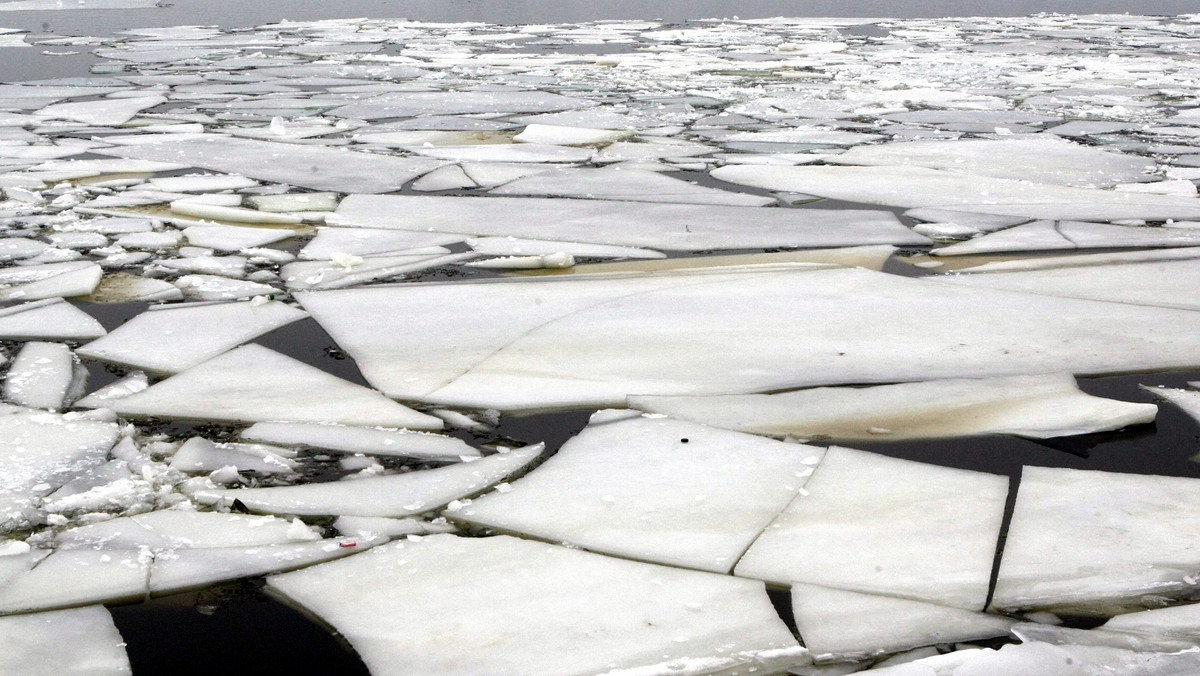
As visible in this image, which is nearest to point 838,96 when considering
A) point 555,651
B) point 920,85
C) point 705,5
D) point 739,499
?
point 920,85

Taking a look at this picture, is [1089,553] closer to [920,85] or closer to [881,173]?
[881,173]

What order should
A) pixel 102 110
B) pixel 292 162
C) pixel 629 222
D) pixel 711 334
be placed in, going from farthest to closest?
pixel 102 110
pixel 292 162
pixel 629 222
pixel 711 334

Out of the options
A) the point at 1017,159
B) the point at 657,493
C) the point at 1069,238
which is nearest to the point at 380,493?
the point at 657,493

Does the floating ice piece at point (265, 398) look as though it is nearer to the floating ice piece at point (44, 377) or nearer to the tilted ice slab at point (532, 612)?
the floating ice piece at point (44, 377)

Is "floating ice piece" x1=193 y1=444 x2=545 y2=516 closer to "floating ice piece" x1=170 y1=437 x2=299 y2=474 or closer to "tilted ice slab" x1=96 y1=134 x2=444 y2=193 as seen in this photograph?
"floating ice piece" x1=170 y1=437 x2=299 y2=474

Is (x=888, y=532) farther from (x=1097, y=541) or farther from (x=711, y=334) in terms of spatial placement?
(x=711, y=334)

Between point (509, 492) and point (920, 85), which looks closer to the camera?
point (509, 492)
